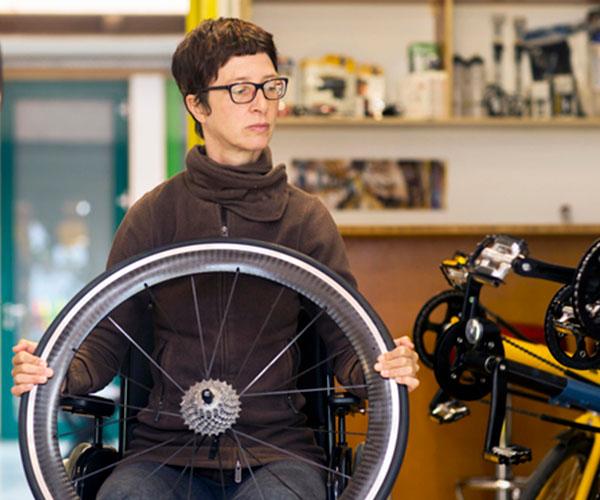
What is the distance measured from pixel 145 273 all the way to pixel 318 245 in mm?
460

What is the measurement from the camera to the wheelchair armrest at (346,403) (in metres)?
2.10

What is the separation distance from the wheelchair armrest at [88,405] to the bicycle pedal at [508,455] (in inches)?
30.9

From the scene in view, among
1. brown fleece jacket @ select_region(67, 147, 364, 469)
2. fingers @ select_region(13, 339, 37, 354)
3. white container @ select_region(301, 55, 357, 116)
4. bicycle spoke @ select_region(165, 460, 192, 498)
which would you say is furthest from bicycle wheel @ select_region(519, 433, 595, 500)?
white container @ select_region(301, 55, 357, 116)

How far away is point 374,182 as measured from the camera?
493 cm

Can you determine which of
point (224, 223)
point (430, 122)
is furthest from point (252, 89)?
point (430, 122)

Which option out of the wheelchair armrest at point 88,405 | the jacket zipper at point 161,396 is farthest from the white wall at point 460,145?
the wheelchair armrest at point 88,405

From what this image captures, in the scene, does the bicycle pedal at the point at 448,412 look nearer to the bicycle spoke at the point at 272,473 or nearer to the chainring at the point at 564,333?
the chainring at the point at 564,333

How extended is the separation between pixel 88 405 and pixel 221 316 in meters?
0.27

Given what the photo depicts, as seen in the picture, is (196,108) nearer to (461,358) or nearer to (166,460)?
(166,460)

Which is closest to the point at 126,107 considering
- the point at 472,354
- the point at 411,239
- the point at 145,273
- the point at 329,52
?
the point at 329,52

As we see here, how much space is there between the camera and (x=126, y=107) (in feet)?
28.5

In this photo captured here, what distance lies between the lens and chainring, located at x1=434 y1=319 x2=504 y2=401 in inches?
102

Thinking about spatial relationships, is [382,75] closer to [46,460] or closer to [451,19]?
[451,19]

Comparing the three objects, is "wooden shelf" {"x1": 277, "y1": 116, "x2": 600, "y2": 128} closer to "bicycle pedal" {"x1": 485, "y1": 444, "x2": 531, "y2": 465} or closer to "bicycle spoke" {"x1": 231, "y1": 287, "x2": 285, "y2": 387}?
"bicycle pedal" {"x1": 485, "y1": 444, "x2": 531, "y2": 465}
